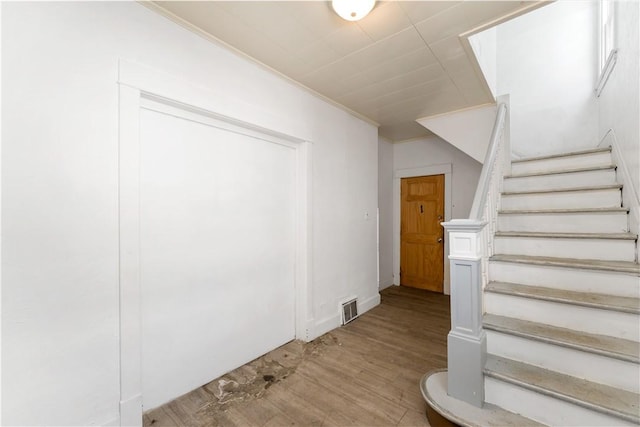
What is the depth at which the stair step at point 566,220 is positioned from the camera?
1.99 meters

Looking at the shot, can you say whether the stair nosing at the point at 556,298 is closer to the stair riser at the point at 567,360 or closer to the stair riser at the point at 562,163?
the stair riser at the point at 567,360

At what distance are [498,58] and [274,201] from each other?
411 centimetres

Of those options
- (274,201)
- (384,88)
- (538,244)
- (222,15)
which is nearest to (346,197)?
(274,201)

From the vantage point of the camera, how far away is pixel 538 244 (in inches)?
82.8

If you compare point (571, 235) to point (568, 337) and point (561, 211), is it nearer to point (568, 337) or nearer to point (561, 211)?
point (561, 211)

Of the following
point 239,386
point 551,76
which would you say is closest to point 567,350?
point 239,386

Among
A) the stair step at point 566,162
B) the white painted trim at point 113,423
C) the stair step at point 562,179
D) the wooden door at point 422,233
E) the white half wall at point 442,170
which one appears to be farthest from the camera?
the wooden door at point 422,233

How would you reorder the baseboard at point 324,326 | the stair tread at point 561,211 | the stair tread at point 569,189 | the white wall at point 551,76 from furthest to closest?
the white wall at point 551,76
the baseboard at point 324,326
the stair tread at point 569,189
the stair tread at point 561,211

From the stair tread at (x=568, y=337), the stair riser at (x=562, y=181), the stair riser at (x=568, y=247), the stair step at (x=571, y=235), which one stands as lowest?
the stair tread at (x=568, y=337)

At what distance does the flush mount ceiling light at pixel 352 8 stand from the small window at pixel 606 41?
99.6 inches

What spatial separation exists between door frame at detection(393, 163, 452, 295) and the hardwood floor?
163 centimetres

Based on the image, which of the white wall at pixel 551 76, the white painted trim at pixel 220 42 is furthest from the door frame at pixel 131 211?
the white wall at pixel 551 76

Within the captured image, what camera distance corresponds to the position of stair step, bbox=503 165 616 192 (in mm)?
2326

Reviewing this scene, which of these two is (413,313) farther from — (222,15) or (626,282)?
(222,15)
